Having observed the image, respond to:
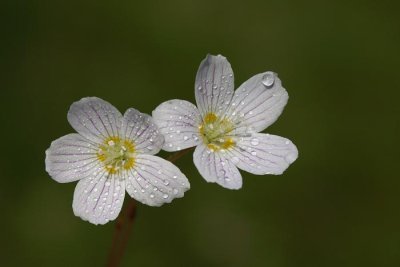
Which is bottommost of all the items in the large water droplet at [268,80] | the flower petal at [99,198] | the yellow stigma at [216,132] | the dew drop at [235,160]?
the flower petal at [99,198]

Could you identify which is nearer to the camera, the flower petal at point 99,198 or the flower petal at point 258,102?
the flower petal at point 99,198

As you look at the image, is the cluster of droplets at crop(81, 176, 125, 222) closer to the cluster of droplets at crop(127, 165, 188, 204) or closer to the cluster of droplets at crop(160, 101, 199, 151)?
the cluster of droplets at crop(127, 165, 188, 204)

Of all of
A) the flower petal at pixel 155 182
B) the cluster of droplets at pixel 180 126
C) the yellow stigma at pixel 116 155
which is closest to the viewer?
the flower petal at pixel 155 182

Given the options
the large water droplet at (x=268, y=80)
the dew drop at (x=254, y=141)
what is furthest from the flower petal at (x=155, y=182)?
the large water droplet at (x=268, y=80)

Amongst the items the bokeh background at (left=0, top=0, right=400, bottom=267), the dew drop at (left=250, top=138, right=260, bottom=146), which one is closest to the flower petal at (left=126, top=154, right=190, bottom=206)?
the dew drop at (left=250, top=138, right=260, bottom=146)

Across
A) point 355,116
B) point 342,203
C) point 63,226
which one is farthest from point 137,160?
point 355,116

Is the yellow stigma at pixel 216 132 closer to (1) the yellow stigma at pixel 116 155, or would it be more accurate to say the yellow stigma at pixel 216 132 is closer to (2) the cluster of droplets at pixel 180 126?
(2) the cluster of droplets at pixel 180 126

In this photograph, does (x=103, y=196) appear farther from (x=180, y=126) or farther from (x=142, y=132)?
(x=180, y=126)
